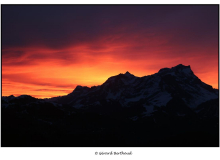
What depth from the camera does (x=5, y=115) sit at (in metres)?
198
